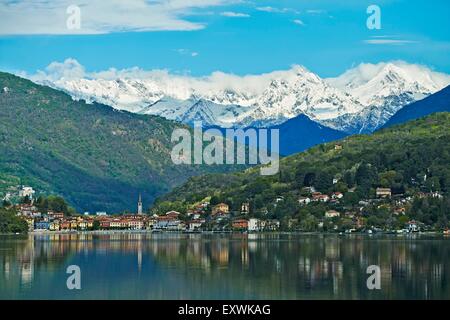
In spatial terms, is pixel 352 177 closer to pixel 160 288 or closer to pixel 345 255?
pixel 345 255

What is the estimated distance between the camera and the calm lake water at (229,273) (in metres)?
61.1

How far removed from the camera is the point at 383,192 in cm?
17588

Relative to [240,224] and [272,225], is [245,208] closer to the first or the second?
[240,224]

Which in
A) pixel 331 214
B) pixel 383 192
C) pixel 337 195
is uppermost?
pixel 383 192

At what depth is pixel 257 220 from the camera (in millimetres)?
179875

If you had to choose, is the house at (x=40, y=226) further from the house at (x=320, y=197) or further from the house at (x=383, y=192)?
the house at (x=383, y=192)

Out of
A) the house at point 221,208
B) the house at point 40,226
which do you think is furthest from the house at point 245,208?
the house at point 40,226

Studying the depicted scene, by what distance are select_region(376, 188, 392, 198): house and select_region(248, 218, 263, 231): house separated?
18.1m

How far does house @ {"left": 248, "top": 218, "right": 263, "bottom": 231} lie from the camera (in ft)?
575

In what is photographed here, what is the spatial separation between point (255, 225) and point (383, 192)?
19743 mm

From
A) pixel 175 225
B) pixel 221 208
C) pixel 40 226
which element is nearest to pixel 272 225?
pixel 221 208

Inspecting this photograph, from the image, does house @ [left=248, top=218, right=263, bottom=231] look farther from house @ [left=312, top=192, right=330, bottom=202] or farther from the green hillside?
house @ [left=312, top=192, right=330, bottom=202]

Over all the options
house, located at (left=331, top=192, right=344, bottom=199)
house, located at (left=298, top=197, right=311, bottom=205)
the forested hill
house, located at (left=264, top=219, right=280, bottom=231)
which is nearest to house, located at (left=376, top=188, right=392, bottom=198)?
the forested hill
